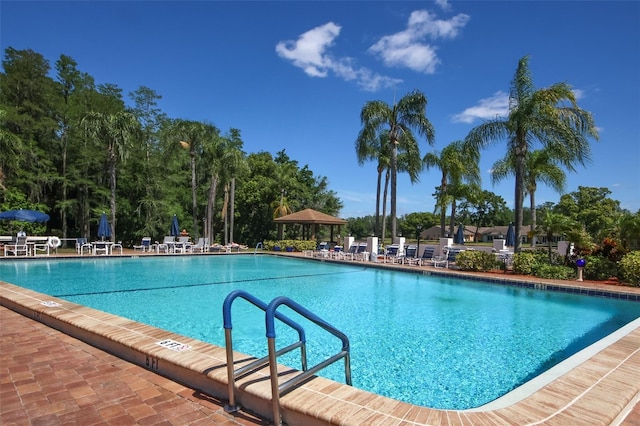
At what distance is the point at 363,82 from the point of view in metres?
20.2

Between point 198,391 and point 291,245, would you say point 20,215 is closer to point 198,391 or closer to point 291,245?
point 291,245

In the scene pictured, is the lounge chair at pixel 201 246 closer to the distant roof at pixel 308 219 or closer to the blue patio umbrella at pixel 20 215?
the distant roof at pixel 308 219

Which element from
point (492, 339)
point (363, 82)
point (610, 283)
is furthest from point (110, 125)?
point (610, 283)

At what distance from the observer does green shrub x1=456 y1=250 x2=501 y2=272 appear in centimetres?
1412

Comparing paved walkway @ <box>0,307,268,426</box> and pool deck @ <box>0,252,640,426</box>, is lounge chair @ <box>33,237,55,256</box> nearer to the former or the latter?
pool deck @ <box>0,252,640,426</box>

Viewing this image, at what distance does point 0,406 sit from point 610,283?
45.3ft

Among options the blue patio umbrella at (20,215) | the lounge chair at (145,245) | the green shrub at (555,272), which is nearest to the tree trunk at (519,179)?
the green shrub at (555,272)

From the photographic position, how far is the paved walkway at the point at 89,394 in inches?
103

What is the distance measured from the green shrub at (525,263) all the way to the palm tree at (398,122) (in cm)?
759

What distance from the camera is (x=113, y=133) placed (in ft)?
71.2

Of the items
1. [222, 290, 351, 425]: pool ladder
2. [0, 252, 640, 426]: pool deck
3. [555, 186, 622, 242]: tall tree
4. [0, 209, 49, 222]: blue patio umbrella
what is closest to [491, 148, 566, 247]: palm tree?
[0, 252, 640, 426]: pool deck

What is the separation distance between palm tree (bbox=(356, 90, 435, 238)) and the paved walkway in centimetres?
1764

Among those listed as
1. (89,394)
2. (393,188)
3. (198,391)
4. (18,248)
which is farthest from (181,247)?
(198,391)

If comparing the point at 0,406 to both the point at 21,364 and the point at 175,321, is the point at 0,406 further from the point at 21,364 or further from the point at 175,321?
the point at 175,321
